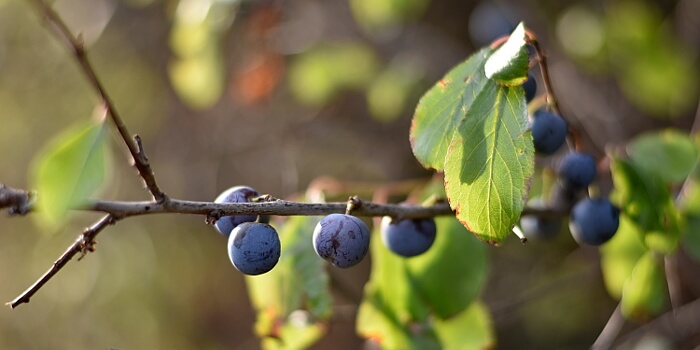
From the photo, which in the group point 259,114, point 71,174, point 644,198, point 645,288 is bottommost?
point 645,288

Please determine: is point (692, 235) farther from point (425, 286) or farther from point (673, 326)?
point (673, 326)

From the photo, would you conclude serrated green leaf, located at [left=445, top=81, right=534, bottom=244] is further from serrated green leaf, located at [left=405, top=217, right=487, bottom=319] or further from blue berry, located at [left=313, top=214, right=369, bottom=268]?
serrated green leaf, located at [left=405, top=217, right=487, bottom=319]

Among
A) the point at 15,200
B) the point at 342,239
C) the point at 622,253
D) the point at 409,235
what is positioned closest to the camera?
the point at 15,200

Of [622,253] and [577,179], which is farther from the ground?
[577,179]

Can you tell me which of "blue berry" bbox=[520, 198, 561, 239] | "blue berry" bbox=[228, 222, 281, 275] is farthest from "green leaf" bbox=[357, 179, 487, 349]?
"blue berry" bbox=[228, 222, 281, 275]

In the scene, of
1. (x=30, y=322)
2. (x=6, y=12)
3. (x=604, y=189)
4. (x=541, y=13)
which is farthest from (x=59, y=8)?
(x=604, y=189)

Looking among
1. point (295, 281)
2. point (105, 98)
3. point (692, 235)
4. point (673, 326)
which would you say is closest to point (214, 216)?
point (105, 98)

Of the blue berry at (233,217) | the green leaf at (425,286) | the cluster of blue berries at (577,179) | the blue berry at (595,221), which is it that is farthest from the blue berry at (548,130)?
the blue berry at (233,217)
